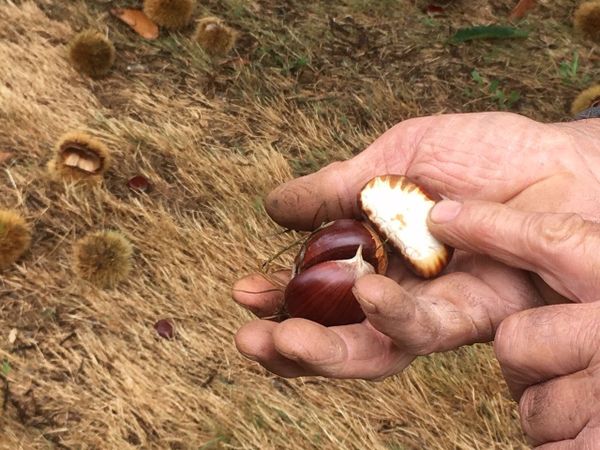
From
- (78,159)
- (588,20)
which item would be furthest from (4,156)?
(588,20)

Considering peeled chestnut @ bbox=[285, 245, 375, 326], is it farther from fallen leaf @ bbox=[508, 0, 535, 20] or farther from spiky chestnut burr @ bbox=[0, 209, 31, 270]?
fallen leaf @ bbox=[508, 0, 535, 20]

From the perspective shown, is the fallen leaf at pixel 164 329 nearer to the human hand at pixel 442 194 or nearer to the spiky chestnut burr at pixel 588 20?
the human hand at pixel 442 194

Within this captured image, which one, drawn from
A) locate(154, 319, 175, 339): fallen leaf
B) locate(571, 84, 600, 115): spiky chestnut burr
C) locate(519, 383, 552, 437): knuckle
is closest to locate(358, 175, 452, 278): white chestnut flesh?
locate(519, 383, 552, 437): knuckle

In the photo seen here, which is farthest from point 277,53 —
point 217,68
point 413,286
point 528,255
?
point 528,255

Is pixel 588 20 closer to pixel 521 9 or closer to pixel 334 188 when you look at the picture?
pixel 521 9

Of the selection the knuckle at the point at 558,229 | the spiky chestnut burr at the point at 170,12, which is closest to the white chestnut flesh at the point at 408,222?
the knuckle at the point at 558,229

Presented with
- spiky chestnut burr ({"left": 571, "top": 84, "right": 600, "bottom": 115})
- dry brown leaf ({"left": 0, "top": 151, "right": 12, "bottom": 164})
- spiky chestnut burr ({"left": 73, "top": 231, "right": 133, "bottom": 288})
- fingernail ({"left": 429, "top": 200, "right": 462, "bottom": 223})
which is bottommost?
spiky chestnut burr ({"left": 73, "top": 231, "right": 133, "bottom": 288})

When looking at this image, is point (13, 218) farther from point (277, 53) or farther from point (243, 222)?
point (277, 53)
